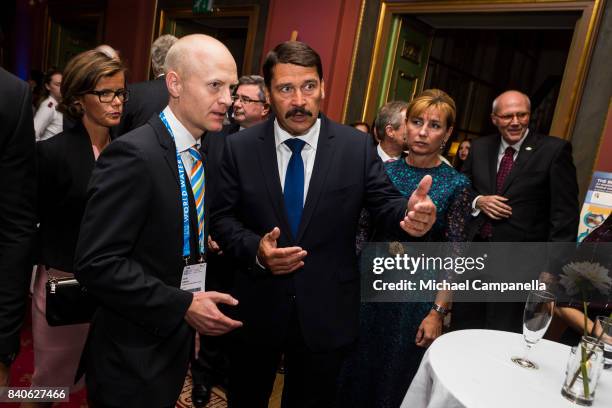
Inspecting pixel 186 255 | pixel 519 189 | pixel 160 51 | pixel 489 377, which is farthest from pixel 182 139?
pixel 519 189

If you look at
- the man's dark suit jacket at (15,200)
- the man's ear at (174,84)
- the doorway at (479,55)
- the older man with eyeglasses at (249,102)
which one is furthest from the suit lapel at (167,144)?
the doorway at (479,55)

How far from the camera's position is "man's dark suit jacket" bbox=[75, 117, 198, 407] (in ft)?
3.67

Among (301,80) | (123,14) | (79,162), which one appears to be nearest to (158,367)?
(79,162)

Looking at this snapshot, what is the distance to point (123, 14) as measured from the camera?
6.75 m

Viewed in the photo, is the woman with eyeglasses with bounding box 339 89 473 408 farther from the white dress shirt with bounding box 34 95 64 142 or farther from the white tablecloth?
the white dress shirt with bounding box 34 95 64 142

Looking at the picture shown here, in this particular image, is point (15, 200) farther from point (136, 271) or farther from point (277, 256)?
point (277, 256)

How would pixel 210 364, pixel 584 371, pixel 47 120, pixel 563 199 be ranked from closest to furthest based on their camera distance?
pixel 584 371 → pixel 210 364 → pixel 563 199 → pixel 47 120

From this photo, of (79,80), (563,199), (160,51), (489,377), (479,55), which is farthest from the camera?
(479,55)

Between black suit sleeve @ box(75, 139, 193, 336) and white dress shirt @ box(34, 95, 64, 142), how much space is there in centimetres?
348

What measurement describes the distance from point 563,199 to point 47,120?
4.17 metres

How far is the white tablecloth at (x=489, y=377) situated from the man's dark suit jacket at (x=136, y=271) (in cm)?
71

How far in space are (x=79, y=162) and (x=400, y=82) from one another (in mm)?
3604

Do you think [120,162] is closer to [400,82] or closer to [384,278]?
[384,278]

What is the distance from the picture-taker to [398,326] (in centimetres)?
198
